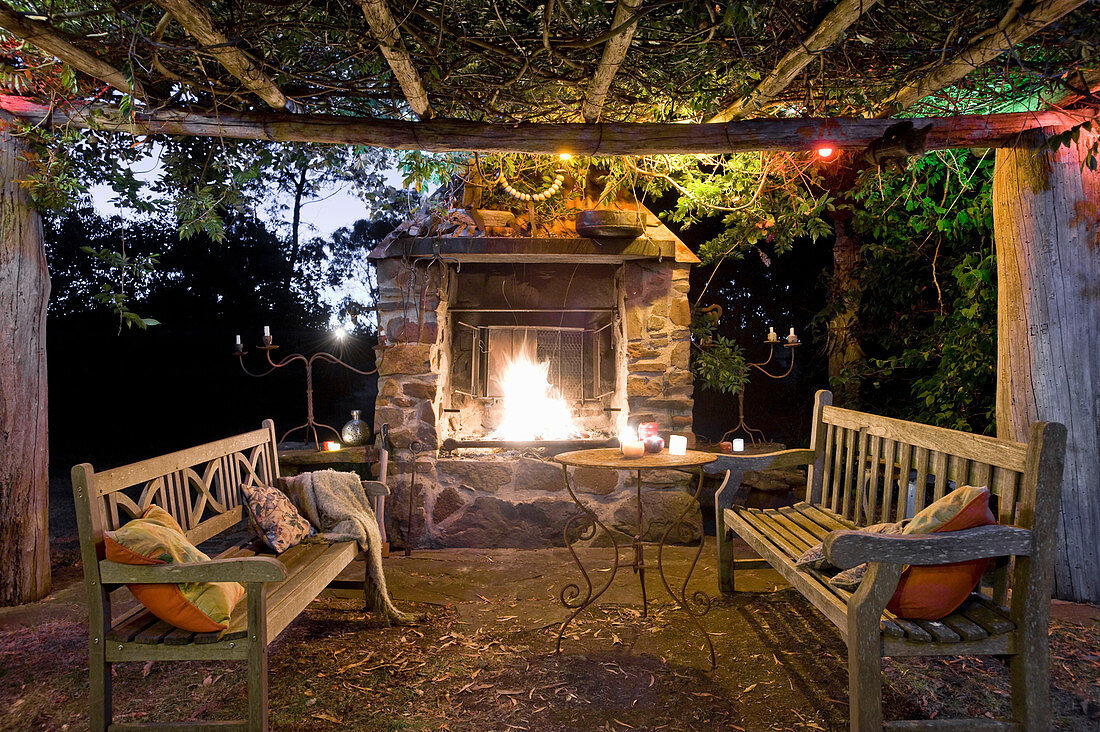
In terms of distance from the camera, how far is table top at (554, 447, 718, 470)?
3049 mm

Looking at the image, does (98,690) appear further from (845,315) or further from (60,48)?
(845,315)

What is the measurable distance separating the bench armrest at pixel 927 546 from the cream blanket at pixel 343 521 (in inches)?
83.5

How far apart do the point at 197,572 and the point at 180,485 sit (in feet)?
2.63

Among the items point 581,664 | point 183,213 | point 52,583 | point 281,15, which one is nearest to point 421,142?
point 281,15

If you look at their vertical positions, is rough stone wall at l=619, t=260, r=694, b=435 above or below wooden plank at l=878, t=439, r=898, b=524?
above

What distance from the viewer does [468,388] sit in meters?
5.44

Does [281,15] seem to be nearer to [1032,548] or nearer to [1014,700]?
[1032,548]

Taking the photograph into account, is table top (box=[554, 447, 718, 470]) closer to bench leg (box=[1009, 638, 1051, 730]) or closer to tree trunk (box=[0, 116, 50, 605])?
bench leg (box=[1009, 638, 1051, 730])

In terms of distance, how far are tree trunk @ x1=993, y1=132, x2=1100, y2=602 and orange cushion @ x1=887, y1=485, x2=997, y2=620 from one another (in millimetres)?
1738

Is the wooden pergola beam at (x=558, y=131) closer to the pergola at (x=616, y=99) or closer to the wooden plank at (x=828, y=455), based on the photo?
the pergola at (x=616, y=99)

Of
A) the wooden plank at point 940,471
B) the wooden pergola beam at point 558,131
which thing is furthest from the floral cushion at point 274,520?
the wooden plank at point 940,471

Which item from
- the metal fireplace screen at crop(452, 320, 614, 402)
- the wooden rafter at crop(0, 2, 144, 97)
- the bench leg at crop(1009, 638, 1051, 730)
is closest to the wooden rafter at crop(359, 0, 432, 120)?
the wooden rafter at crop(0, 2, 144, 97)

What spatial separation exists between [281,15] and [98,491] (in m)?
1.98

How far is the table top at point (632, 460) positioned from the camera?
10.0ft
